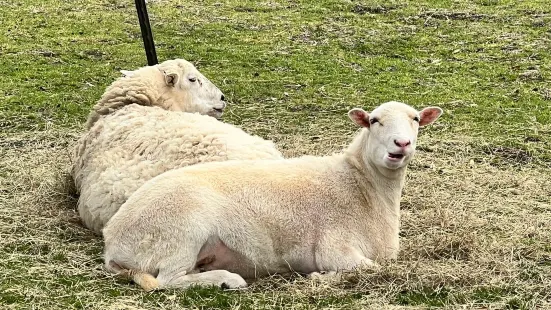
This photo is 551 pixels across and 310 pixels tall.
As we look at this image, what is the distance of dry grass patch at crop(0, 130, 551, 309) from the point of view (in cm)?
564

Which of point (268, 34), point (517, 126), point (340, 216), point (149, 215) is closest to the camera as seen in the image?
point (149, 215)

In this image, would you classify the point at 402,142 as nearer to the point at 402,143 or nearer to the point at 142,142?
the point at 402,143

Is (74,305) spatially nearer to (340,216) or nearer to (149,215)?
(149,215)

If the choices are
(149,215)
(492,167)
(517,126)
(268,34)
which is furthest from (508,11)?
(149,215)

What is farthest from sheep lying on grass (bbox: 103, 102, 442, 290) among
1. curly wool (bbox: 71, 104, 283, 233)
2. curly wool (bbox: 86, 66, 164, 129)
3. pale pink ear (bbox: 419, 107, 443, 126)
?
curly wool (bbox: 86, 66, 164, 129)

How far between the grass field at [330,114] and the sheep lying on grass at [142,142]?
0.42m

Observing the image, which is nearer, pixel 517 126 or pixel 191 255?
pixel 191 255

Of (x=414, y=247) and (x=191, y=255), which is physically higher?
(x=191, y=255)

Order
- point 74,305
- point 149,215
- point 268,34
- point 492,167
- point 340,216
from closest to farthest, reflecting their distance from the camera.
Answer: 1. point 74,305
2. point 149,215
3. point 340,216
4. point 492,167
5. point 268,34

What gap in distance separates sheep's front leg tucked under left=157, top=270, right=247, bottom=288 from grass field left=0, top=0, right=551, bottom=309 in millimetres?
108

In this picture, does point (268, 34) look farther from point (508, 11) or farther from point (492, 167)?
point (492, 167)

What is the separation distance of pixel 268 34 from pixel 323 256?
36.7ft

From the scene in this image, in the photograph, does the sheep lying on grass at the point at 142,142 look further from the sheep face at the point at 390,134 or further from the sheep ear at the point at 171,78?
the sheep face at the point at 390,134

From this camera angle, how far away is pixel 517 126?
11.0 metres
